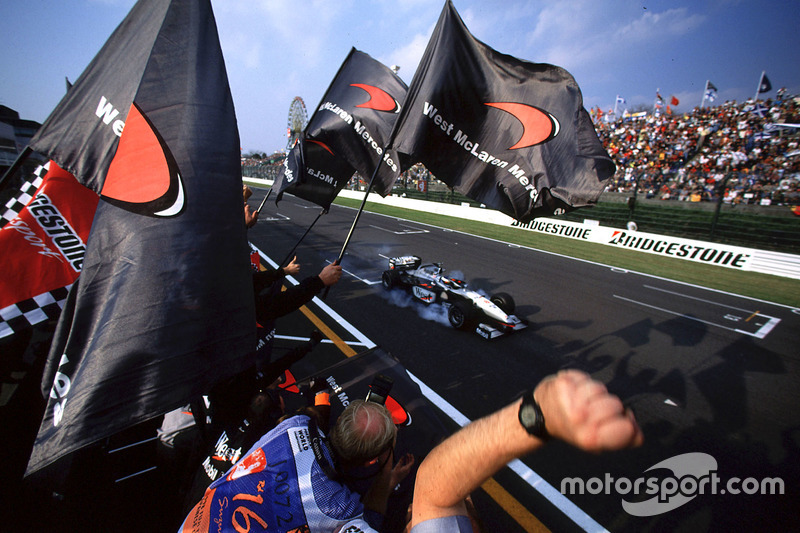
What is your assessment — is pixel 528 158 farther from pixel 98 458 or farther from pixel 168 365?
pixel 98 458

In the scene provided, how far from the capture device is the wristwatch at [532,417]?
31.2 inches

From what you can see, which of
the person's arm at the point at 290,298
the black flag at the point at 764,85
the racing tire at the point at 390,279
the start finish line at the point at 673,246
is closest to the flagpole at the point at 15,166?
the person's arm at the point at 290,298

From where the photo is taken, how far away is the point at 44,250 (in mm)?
1910

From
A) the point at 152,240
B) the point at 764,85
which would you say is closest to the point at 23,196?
the point at 152,240

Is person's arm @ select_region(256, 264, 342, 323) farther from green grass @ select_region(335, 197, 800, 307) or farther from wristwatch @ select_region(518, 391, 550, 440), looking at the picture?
green grass @ select_region(335, 197, 800, 307)

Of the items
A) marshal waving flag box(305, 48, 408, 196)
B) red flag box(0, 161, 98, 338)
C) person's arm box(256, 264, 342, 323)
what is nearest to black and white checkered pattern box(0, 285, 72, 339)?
red flag box(0, 161, 98, 338)

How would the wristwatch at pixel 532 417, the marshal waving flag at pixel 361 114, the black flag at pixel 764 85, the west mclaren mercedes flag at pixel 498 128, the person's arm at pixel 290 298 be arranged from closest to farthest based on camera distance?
the wristwatch at pixel 532 417
the west mclaren mercedes flag at pixel 498 128
the person's arm at pixel 290 298
the marshal waving flag at pixel 361 114
the black flag at pixel 764 85

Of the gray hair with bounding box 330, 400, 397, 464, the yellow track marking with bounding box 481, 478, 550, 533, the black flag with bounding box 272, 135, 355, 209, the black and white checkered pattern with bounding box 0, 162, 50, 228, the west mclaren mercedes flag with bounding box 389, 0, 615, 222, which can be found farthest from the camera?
the black flag with bounding box 272, 135, 355, 209

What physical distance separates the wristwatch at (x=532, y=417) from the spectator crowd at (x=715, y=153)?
13920 mm

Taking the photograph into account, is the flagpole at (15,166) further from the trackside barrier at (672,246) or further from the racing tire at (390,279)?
the trackside barrier at (672,246)

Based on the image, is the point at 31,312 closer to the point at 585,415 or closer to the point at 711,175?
the point at 585,415

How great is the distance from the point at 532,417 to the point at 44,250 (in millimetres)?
2633

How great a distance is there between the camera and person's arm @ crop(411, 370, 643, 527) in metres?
0.69

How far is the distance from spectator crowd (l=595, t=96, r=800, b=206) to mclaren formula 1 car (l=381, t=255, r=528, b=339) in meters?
9.30
